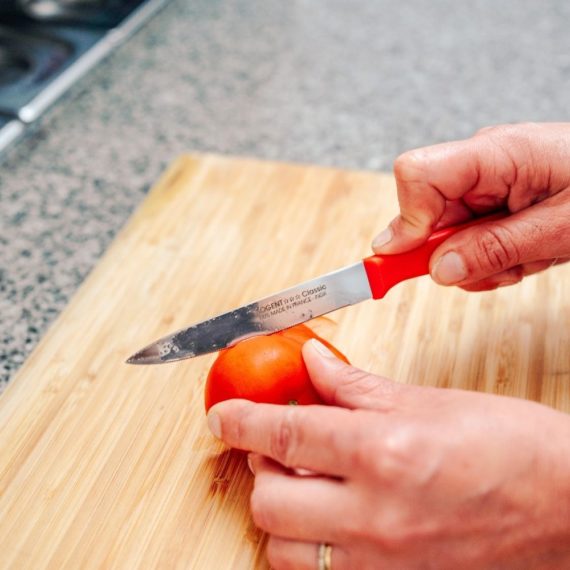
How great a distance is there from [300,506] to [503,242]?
23.2 inches

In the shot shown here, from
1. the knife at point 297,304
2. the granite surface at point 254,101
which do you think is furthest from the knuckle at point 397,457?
the granite surface at point 254,101

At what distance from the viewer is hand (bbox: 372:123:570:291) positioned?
117 centimetres

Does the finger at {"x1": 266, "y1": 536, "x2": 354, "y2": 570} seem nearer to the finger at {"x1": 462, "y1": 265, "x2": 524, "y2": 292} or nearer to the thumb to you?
the thumb

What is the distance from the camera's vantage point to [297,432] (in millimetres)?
936

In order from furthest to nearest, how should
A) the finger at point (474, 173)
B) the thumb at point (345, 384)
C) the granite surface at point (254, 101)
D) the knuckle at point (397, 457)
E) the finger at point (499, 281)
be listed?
the granite surface at point (254, 101) < the finger at point (499, 281) < the finger at point (474, 173) < the thumb at point (345, 384) < the knuckle at point (397, 457)

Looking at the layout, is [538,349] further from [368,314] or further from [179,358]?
[179,358]

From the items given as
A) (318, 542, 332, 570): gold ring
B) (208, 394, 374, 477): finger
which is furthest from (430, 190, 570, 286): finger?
(318, 542, 332, 570): gold ring

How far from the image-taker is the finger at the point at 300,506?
901mm

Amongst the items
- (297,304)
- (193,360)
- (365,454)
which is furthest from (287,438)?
(193,360)

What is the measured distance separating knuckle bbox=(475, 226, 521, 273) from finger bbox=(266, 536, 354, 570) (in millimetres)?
562

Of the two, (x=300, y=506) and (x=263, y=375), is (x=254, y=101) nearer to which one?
(x=263, y=375)

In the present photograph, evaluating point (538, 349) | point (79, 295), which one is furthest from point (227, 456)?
point (538, 349)

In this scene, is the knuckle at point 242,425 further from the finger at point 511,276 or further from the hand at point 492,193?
the finger at point 511,276

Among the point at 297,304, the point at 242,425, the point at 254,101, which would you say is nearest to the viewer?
the point at 242,425
